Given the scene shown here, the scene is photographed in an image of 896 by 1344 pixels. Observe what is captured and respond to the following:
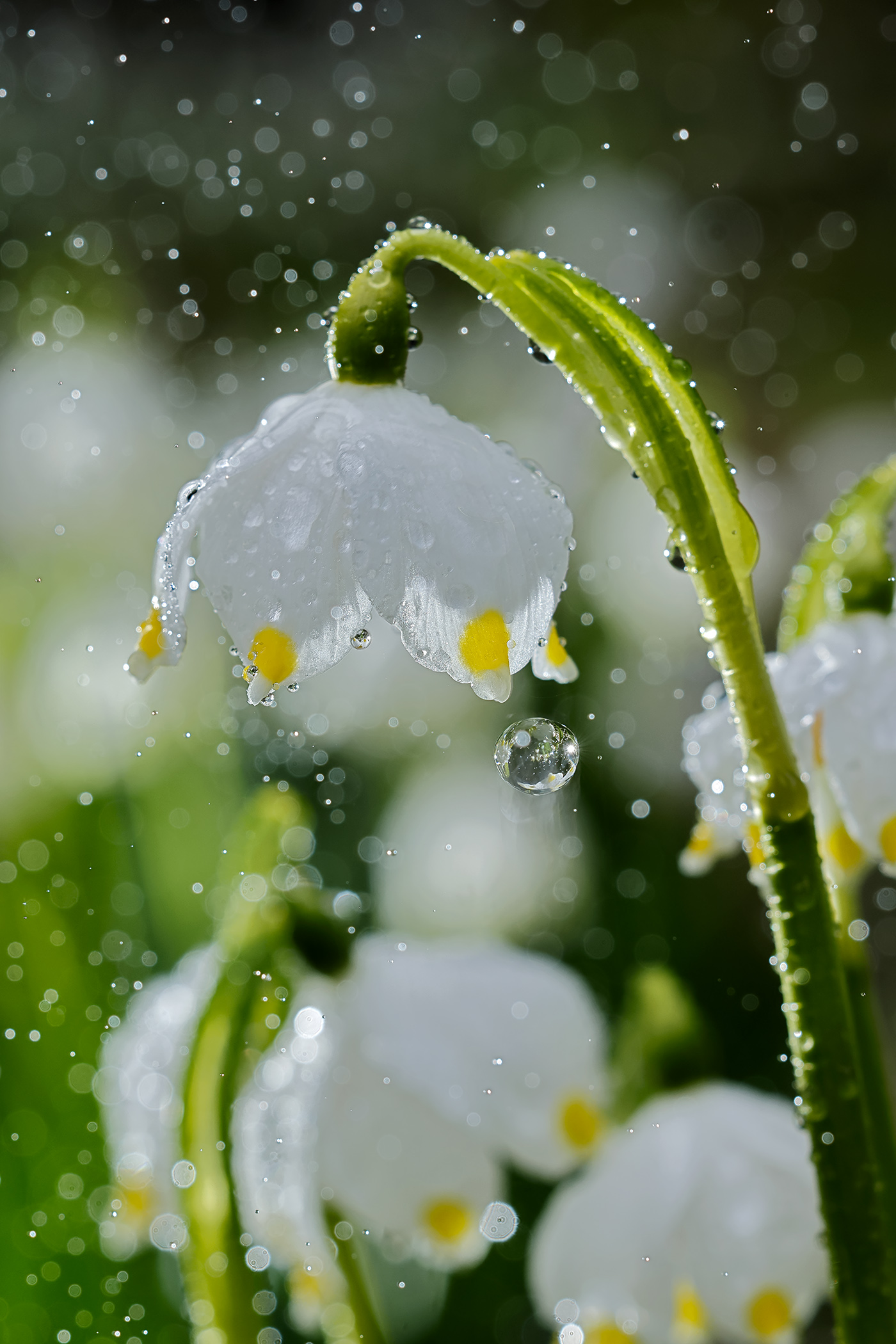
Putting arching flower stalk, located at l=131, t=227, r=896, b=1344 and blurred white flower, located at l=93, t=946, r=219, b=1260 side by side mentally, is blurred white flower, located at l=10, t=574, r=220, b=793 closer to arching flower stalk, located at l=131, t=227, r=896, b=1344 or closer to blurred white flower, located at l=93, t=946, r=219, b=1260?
blurred white flower, located at l=93, t=946, r=219, b=1260

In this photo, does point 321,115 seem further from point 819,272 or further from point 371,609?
point 371,609

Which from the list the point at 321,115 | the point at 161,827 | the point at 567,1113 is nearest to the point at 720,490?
the point at 567,1113

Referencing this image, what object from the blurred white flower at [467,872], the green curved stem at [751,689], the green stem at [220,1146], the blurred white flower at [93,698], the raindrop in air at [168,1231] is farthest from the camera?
the blurred white flower at [467,872]

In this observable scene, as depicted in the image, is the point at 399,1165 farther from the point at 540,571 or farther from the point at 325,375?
the point at 325,375

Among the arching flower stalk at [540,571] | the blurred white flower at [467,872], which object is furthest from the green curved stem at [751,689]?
the blurred white flower at [467,872]

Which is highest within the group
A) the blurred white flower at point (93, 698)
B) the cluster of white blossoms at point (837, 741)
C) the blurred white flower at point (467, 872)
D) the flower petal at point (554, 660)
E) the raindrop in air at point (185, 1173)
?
the blurred white flower at point (93, 698)

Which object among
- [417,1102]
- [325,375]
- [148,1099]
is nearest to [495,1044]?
[417,1102]

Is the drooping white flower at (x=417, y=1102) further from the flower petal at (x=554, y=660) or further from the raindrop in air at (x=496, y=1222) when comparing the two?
the flower petal at (x=554, y=660)

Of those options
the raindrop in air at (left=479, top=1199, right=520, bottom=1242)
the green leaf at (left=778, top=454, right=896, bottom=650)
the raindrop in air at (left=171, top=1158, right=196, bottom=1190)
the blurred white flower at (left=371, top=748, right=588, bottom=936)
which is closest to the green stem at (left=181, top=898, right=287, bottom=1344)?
the raindrop in air at (left=171, top=1158, right=196, bottom=1190)
